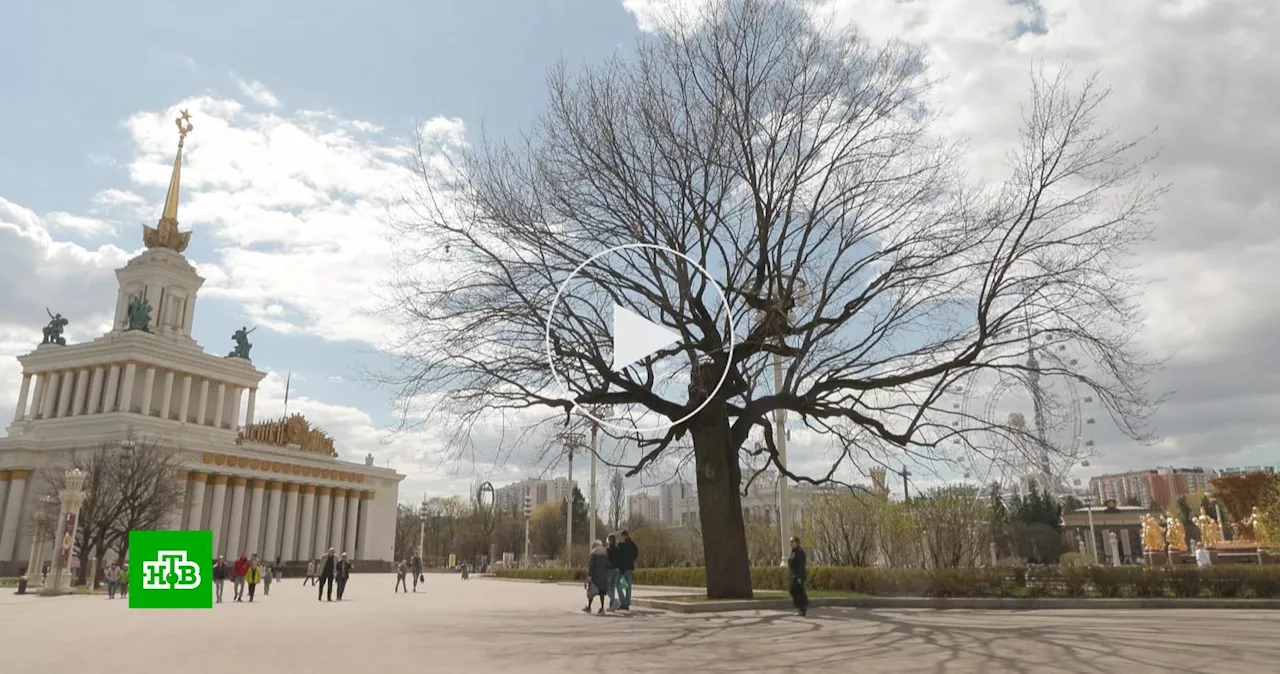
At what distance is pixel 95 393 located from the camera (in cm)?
7381

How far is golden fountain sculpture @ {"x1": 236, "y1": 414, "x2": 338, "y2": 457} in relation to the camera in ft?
262

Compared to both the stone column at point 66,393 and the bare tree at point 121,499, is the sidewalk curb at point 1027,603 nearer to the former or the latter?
the bare tree at point 121,499

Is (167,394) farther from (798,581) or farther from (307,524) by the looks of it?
(798,581)

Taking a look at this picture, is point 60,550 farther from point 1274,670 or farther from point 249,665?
point 1274,670

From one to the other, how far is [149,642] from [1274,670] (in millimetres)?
13786

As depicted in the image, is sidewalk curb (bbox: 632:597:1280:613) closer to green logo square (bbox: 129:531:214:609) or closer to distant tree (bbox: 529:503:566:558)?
green logo square (bbox: 129:531:214:609)

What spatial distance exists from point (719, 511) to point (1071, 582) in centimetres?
1027

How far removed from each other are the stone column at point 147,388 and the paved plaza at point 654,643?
65.4m

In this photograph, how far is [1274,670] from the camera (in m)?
8.13

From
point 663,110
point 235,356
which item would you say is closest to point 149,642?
point 663,110

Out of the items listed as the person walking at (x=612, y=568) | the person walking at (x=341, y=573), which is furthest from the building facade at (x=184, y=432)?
the person walking at (x=612, y=568)

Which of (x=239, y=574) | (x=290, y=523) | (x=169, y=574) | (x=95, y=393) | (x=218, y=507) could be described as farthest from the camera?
(x=290, y=523)

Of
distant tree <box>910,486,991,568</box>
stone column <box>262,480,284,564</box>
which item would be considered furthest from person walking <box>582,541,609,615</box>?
stone column <box>262,480,284,564</box>

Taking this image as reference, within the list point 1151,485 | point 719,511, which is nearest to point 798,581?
point 719,511
